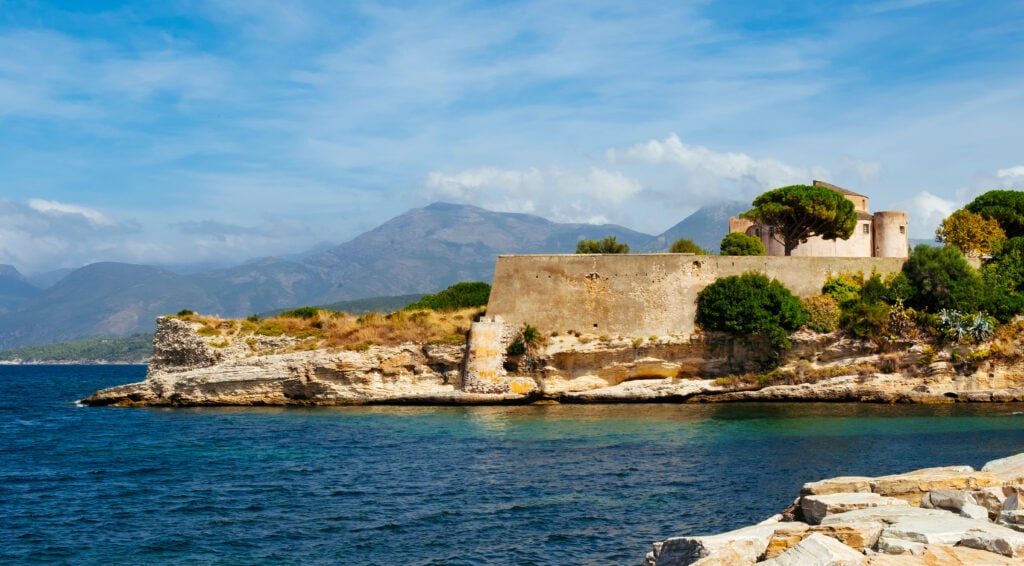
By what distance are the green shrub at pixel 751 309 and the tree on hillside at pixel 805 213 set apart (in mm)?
7195

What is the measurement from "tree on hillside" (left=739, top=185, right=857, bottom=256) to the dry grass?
1532 cm

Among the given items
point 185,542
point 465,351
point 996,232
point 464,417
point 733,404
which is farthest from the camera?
point 996,232

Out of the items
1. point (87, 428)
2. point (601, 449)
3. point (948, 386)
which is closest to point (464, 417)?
point (601, 449)

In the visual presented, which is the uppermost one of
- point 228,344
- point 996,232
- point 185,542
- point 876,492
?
point 996,232

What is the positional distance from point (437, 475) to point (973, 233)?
113ft

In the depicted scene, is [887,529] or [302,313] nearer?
[887,529]

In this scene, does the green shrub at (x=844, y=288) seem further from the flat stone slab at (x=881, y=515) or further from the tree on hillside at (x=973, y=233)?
the flat stone slab at (x=881, y=515)

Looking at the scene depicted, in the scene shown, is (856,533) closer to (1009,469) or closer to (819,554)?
(819,554)

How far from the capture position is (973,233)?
43.3 m

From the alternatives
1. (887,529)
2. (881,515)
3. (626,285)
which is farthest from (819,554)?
(626,285)

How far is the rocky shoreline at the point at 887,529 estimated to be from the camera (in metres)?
8.89

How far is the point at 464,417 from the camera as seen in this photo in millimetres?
30359

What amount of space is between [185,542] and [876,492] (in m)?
11.2

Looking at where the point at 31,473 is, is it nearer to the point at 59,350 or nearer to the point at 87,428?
the point at 87,428
